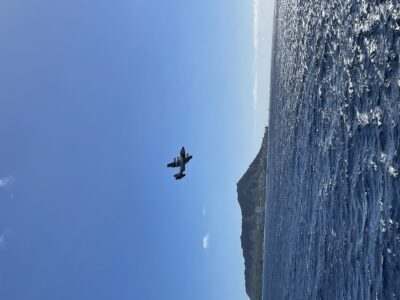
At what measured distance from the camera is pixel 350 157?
21688mm

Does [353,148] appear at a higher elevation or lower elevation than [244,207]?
higher

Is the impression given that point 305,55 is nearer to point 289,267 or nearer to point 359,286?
point 289,267

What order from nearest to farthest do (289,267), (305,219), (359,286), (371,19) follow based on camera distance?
(359,286)
(371,19)
(305,219)
(289,267)

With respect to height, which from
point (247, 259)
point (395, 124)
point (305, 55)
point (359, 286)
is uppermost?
point (305, 55)

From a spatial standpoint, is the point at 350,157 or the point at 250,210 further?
the point at 250,210

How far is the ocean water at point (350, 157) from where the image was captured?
55.6 feet

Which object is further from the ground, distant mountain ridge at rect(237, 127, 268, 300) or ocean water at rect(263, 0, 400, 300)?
ocean water at rect(263, 0, 400, 300)

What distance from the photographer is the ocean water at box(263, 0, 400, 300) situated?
667 inches

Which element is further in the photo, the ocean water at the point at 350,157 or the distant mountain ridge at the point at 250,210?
the distant mountain ridge at the point at 250,210

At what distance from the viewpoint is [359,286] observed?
59.5ft

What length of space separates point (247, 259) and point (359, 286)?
447 ft

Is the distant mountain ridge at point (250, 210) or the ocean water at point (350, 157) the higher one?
the ocean water at point (350, 157)

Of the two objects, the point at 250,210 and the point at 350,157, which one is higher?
the point at 350,157

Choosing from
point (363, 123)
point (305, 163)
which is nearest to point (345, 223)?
point (363, 123)
